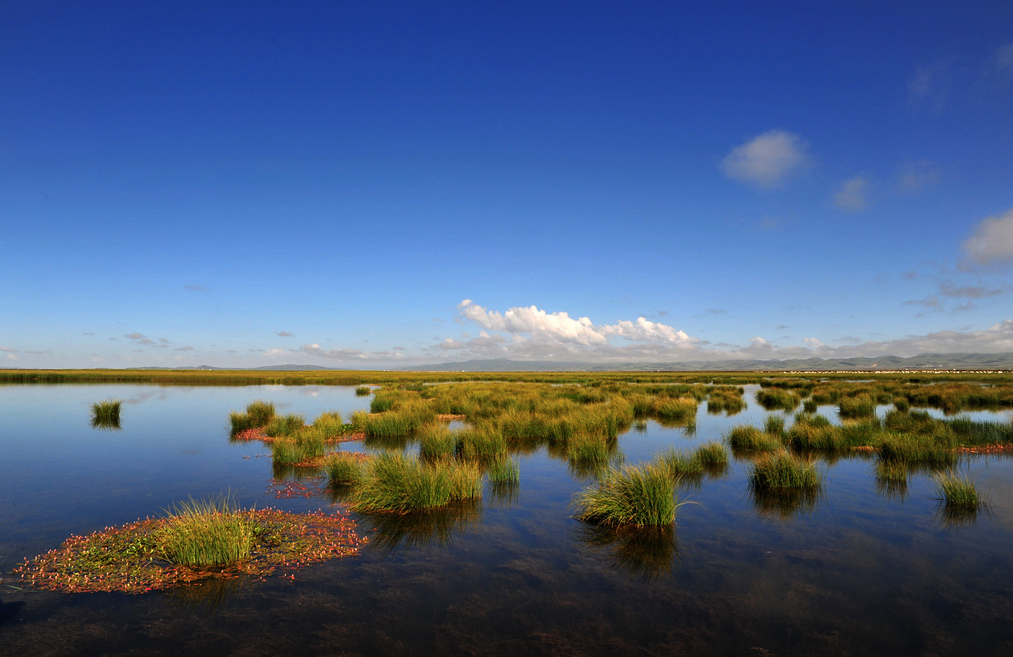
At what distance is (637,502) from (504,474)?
493 cm

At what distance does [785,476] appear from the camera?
47.8 ft

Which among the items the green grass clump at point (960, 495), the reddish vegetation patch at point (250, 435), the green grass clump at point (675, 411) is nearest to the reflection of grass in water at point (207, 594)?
the green grass clump at point (960, 495)

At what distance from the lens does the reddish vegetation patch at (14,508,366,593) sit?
8242mm

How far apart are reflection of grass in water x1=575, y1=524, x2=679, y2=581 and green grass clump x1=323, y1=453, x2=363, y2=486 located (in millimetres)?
6972

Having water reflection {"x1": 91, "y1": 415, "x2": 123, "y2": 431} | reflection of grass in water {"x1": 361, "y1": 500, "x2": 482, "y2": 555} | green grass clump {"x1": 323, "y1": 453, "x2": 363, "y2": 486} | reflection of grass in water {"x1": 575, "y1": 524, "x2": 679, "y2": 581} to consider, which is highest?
water reflection {"x1": 91, "y1": 415, "x2": 123, "y2": 431}

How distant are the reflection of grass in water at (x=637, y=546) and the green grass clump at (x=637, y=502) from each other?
21cm

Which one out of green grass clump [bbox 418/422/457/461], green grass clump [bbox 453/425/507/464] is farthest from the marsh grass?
green grass clump [bbox 418/422/457/461]

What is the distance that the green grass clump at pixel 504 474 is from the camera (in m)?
15.1

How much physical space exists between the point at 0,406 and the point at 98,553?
40361 millimetres

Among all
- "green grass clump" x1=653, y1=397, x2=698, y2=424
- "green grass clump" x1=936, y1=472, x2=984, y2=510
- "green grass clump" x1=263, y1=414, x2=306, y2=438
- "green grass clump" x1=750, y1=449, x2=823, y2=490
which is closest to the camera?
"green grass clump" x1=936, y1=472, x2=984, y2=510

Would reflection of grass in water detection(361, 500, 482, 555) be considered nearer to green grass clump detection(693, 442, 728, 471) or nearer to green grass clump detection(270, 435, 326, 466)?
green grass clump detection(270, 435, 326, 466)

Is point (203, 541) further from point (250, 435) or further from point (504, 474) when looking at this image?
point (250, 435)

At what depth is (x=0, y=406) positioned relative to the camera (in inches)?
1462

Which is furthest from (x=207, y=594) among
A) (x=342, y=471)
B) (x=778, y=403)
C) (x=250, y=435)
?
(x=778, y=403)
